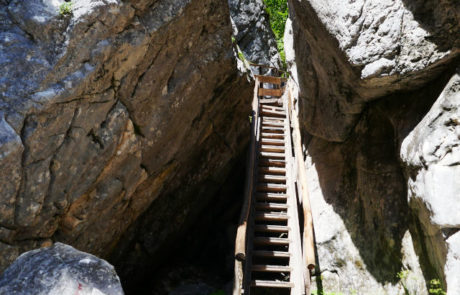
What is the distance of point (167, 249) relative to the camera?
862 centimetres

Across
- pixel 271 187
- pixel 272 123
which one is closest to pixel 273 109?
pixel 272 123

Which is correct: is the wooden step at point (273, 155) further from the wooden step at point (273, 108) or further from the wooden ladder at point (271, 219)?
the wooden step at point (273, 108)

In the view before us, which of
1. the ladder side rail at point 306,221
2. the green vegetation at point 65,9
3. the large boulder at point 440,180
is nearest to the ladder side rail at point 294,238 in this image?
the ladder side rail at point 306,221

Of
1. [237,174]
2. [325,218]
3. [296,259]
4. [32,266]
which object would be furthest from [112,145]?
[237,174]

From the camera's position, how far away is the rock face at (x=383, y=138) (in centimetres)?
433

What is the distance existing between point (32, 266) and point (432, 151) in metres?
4.40

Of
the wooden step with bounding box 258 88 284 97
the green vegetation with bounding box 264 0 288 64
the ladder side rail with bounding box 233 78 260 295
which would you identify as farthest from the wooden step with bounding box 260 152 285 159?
the green vegetation with bounding box 264 0 288 64

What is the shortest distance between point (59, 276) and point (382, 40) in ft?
15.9

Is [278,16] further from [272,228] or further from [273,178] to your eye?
[272,228]

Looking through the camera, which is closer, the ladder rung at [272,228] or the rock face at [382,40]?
the rock face at [382,40]

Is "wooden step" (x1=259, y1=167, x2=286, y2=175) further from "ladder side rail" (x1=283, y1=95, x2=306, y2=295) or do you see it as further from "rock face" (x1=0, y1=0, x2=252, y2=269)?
"rock face" (x1=0, y1=0, x2=252, y2=269)

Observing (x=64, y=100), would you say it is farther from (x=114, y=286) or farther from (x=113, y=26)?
(x=114, y=286)

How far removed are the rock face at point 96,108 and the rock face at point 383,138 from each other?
2483 millimetres

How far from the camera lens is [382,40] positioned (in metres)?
5.00
